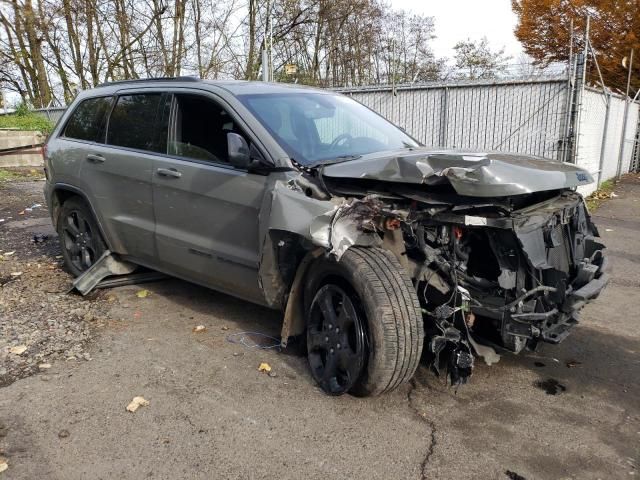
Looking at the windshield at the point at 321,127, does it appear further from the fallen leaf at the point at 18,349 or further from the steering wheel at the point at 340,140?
the fallen leaf at the point at 18,349

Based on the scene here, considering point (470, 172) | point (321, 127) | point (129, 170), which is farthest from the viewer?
point (129, 170)

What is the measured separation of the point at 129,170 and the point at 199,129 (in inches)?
32.8

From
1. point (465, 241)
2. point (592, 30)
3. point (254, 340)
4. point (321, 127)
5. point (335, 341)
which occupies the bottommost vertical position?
point (254, 340)

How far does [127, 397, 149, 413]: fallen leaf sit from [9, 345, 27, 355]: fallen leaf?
4.06ft

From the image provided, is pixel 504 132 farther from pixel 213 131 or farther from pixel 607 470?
pixel 607 470

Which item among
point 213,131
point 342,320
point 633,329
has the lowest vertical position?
point 633,329

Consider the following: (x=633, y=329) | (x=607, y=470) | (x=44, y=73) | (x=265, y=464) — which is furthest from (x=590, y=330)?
(x=44, y=73)

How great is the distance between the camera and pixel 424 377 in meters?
3.84

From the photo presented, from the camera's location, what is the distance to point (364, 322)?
337 centimetres

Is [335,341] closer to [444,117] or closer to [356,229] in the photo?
[356,229]

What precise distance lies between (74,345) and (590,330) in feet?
13.4

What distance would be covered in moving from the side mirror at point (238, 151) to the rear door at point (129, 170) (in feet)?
3.66

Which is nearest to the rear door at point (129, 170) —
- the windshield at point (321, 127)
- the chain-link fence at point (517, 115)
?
the windshield at point (321, 127)

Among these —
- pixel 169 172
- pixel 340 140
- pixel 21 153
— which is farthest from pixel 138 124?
pixel 21 153
